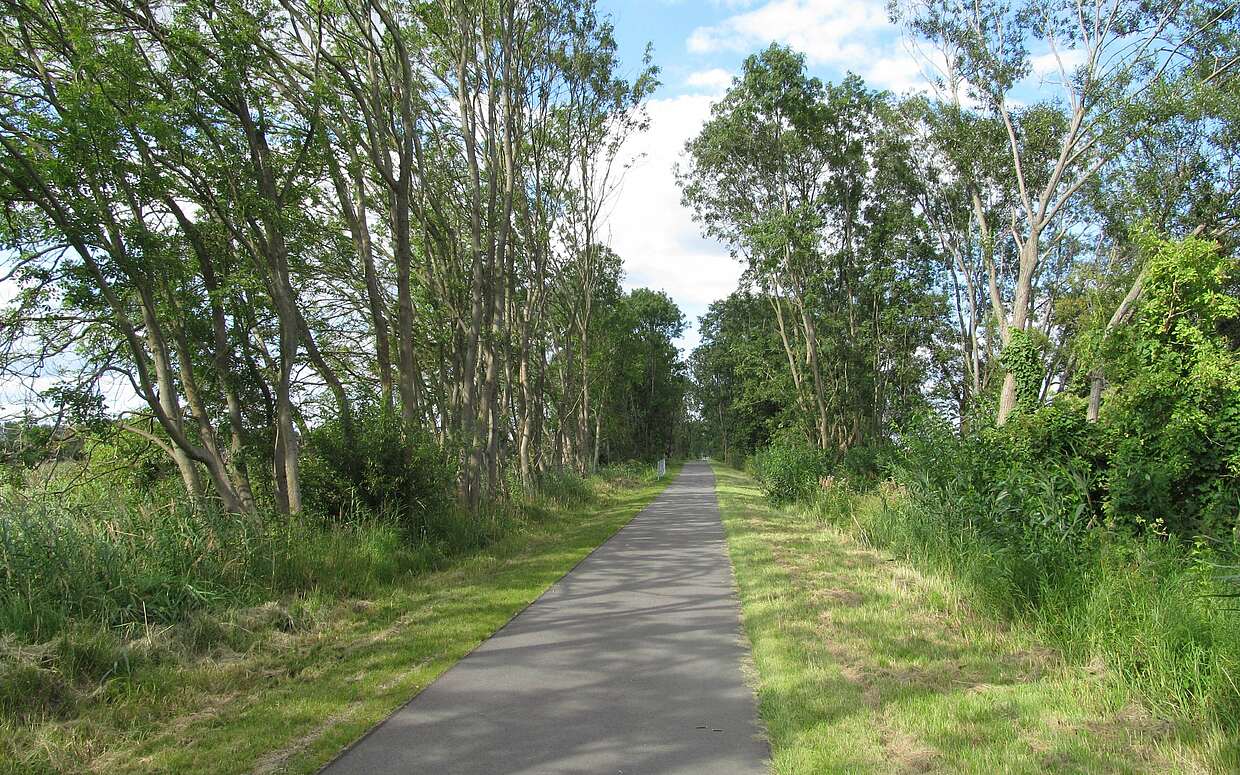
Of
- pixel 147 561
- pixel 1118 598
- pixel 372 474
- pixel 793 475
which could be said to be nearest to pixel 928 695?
pixel 1118 598

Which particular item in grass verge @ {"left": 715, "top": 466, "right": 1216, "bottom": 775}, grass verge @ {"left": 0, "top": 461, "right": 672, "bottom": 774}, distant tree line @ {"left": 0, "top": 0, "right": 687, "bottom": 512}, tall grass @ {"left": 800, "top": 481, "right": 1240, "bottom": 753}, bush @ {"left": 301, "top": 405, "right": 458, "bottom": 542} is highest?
distant tree line @ {"left": 0, "top": 0, "right": 687, "bottom": 512}

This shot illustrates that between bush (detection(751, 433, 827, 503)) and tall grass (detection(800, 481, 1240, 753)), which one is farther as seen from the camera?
bush (detection(751, 433, 827, 503))

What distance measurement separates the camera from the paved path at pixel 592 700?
164 inches

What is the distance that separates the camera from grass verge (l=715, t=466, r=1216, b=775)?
13.3 feet

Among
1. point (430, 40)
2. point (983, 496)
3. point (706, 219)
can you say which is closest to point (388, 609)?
point (983, 496)

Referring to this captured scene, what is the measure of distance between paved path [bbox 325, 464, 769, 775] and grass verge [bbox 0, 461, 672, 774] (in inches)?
12.2

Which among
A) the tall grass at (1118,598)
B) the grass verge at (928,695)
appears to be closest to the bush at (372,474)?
the grass verge at (928,695)

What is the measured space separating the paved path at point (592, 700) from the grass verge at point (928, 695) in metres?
0.36

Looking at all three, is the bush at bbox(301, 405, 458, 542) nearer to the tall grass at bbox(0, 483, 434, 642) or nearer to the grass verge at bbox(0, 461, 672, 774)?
the tall grass at bbox(0, 483, 434, 642)

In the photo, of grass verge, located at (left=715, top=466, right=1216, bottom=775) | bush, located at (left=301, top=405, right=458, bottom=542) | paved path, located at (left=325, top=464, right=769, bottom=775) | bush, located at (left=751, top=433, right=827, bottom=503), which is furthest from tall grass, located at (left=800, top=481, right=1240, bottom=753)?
bush, located at (left=751, top=433, right=827, bottom=503)

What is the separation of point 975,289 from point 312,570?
2956 cm

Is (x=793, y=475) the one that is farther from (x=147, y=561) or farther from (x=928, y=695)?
(x=147, y=561)

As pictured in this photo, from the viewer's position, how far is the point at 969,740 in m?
4.28

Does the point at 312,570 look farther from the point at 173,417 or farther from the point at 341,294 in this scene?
the point at 341,294
